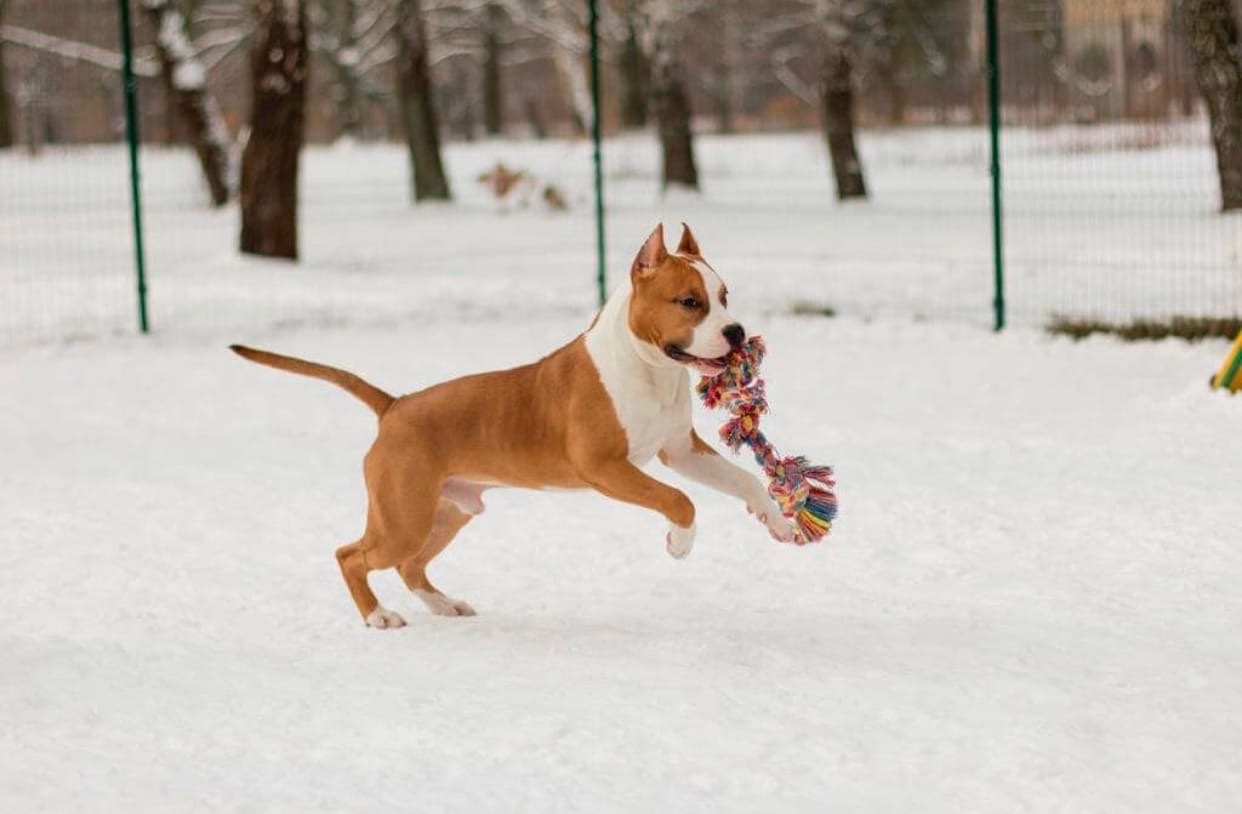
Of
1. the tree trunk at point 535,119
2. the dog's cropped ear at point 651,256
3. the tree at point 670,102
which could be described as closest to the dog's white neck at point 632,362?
the dog's cropped ear at point 651,256

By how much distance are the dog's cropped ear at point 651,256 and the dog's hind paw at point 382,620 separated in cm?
144

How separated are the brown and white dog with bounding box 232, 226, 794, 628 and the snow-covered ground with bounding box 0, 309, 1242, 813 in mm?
402

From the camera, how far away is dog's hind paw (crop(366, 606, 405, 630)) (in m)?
6.22

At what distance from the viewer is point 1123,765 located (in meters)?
4.59

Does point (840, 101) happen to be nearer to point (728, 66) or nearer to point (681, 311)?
point (728, 66)

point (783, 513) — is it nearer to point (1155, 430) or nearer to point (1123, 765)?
point (1123, 765)

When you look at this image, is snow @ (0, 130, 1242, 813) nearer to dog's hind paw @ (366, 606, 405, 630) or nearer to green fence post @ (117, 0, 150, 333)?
dog's hind paw @ (366, 606, 405, 630)

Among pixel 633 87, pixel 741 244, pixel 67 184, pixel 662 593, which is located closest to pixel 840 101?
pixel 741 244

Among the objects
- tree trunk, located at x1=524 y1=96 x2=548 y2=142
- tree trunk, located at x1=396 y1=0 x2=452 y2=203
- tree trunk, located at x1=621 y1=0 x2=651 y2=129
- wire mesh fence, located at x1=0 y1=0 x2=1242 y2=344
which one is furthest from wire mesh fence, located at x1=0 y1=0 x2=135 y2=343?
tree trunk, located at x1=621 y1=0 x2=651 y2=129

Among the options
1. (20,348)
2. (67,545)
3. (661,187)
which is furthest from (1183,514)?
(661,187)

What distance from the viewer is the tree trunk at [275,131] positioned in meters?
16.2

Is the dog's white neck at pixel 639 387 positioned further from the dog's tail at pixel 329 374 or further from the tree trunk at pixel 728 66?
the tree trunk at pixel 728 66

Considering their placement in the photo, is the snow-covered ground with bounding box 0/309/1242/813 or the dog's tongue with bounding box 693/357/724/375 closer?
the snow-covered ground with bounding box 0/309/1242/813

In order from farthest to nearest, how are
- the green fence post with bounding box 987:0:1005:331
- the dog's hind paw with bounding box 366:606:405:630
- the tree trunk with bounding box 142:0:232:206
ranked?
1. the tree trunk with bounding box 142:0:232:206
2. the green fence post with bounding box 987:0:1005:331
3. the dog's hind paw with bounding box 366:606:405:630
